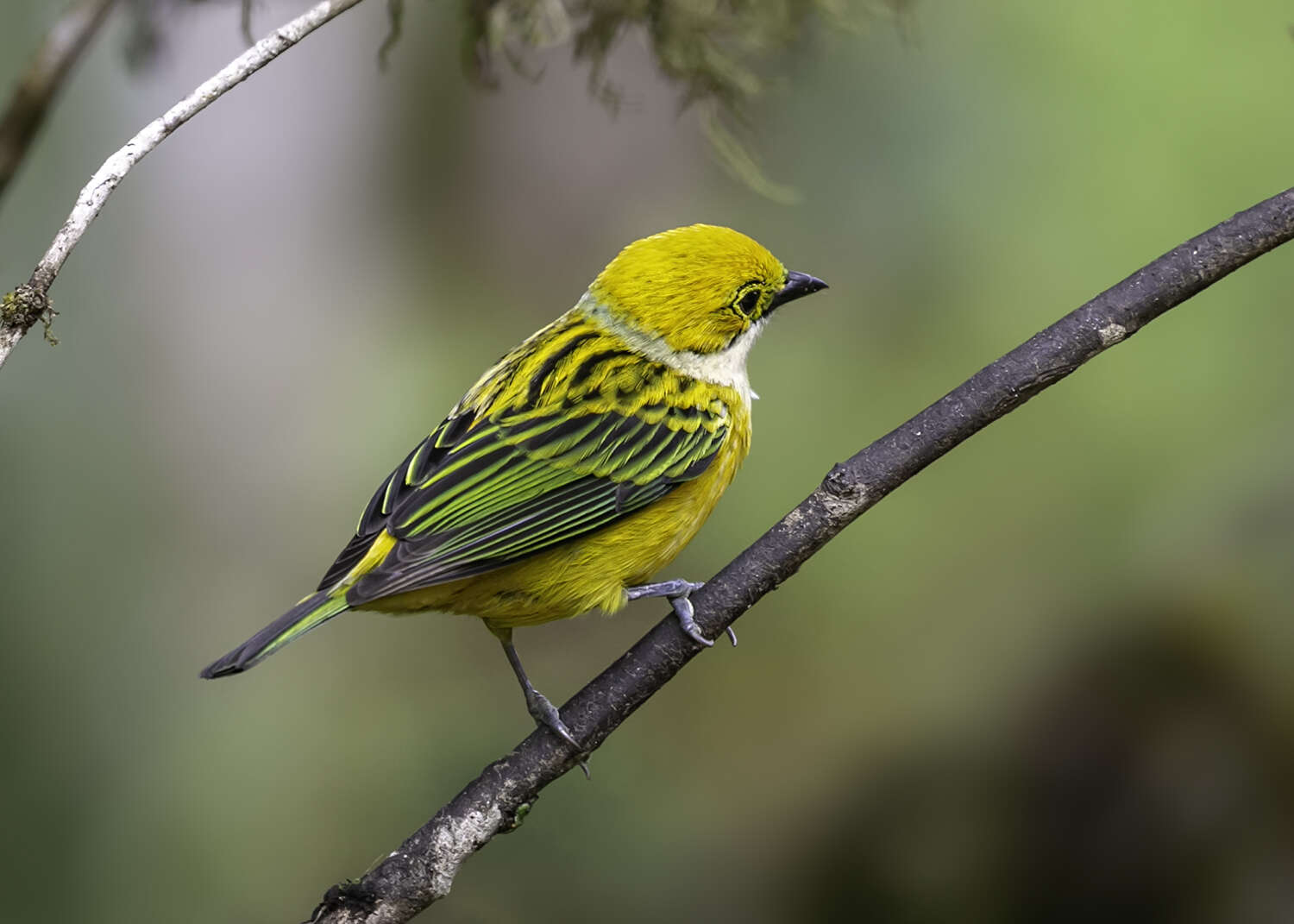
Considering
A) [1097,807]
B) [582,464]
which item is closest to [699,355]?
[582,464]

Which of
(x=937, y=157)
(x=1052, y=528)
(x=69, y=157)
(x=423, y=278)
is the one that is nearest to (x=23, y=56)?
(x=69, y=157)

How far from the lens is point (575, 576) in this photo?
330cm

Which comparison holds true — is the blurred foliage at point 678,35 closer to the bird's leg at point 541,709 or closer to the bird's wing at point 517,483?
the bird's wing at point 517,483

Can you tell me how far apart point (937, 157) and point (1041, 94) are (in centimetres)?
57

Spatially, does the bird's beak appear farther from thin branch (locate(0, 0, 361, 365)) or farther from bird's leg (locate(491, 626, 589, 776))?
thin branch (locate(0, 0, 361, 365))

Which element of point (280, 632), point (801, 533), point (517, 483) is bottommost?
point (801, 533)

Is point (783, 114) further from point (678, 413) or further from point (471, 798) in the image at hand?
point (471, 798)

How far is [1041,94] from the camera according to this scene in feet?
18.2

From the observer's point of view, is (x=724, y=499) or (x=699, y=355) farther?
(x=724, y=499)

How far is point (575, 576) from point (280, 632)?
0.78 metres

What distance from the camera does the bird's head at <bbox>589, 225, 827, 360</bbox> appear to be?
3.69m

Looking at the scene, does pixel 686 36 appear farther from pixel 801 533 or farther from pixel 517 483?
pixel 801 533

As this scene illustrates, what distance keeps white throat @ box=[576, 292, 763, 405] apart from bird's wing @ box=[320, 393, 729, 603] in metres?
0.15

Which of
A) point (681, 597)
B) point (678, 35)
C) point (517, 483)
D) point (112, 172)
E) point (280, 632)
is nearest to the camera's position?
point (112, 172)
